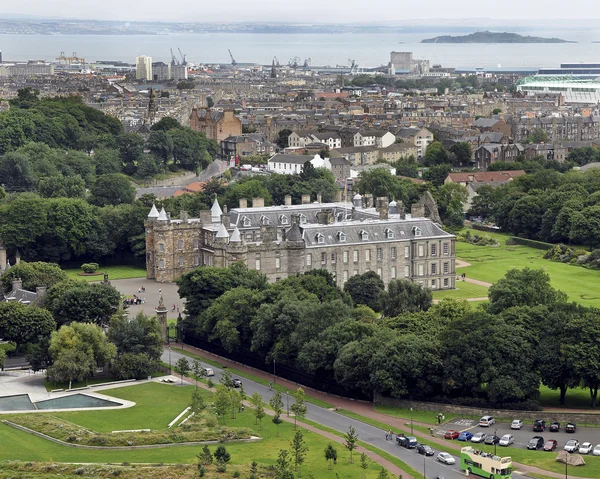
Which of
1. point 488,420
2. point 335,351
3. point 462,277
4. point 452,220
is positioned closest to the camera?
point 488,420

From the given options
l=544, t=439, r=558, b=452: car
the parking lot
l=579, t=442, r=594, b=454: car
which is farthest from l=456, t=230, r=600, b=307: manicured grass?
l=579, t=442, r=594, b=454: car

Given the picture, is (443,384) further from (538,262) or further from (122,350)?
(538,262)

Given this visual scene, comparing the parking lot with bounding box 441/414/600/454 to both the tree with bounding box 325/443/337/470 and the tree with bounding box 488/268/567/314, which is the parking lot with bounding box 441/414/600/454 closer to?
the tree with bounding box 325/443/337/470

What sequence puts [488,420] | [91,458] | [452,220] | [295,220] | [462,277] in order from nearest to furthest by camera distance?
→ [91,458], [488,420], [295,220], [462,277], [452,220]

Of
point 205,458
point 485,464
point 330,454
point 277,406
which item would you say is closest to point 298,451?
point 330,454

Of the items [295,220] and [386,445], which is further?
[295,220]

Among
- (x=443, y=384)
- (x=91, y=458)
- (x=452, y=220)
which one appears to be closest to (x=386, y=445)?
(x=443, y=384)

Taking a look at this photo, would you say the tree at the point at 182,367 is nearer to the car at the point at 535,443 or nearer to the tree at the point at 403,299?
the tree at the point at 403,299
